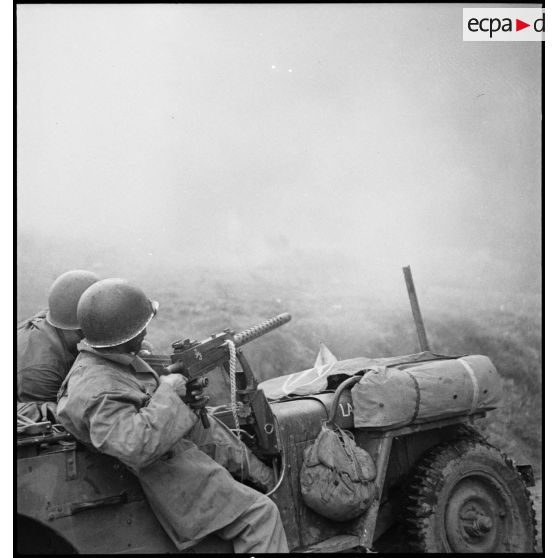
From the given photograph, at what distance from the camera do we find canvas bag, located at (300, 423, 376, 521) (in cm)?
385

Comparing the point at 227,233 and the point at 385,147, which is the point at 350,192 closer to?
the point at 385,147

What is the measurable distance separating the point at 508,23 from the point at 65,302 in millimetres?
3841

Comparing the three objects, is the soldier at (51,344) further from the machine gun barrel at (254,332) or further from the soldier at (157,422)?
the machine gun barrel at (254,332)

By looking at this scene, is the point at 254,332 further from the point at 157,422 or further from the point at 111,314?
the point at 157,422

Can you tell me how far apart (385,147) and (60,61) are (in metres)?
3.99

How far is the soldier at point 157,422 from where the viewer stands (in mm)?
3016

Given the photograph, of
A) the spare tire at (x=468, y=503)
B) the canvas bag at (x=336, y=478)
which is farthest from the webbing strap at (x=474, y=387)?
the canvas bag at (x=336, y=478)

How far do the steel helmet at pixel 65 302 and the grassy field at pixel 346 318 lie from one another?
3075 millimetres

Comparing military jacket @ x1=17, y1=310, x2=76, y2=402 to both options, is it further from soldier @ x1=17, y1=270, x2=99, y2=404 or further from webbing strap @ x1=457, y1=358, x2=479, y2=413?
webbing strap @ x1=457, y1=358, x2=479, y2=413

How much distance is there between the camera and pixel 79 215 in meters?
6.78

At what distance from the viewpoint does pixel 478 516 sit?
4.49 m

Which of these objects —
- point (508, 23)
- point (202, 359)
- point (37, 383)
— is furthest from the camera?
point (508, 23)

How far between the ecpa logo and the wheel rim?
3.30 m

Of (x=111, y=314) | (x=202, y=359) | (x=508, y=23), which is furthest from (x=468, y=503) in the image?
(x=508, y=23)
